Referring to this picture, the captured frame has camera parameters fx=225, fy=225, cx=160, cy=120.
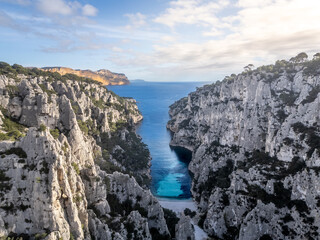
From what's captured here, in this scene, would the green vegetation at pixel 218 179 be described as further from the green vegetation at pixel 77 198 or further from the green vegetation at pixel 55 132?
the green vegetation at pixel 77 198

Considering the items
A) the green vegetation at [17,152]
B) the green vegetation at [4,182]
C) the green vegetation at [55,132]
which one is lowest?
the green vegetation at [4,182]

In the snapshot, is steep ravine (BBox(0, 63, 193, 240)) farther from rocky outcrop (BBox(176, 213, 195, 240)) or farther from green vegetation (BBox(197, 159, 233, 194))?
green vegetation (BBox(197, 159, 233, 194))

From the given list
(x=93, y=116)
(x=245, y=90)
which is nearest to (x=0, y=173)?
(x=93, y=116)

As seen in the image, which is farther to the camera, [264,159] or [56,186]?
[264,159]

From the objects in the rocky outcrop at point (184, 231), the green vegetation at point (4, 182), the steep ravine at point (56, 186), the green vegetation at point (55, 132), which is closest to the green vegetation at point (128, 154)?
the steep ravine at point (56, 186)

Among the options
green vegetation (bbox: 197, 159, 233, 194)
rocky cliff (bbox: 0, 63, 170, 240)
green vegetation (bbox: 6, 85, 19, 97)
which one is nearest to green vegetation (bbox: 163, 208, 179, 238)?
rocky cliff (bbox: 0, 63, 170, 240)

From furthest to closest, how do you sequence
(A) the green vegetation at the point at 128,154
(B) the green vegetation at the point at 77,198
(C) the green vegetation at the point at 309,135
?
(A) the green vegetation at the point at 128,154 < (C) the green vegetation at the point at 309,135 < (B) the green vegetation at the point at 77,198

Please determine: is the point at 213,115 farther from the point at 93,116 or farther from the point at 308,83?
the point at 93,116

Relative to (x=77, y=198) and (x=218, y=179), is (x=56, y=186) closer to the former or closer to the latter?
(x=77, y=198)

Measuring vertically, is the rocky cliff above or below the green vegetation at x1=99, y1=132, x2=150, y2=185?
above

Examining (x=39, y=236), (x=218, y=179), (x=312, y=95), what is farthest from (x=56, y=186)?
(x=312, y=95)
